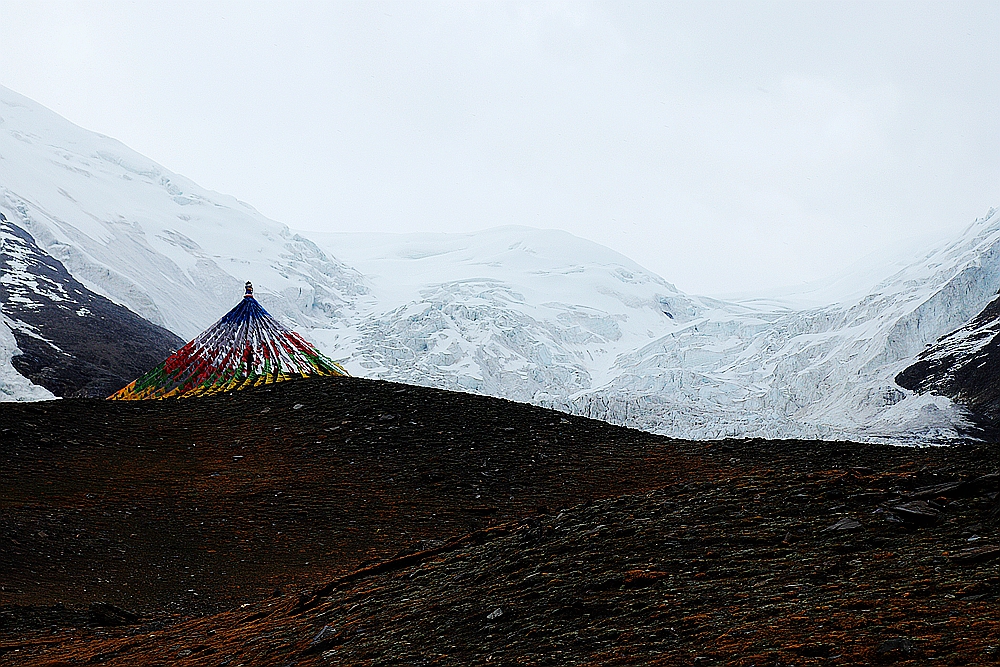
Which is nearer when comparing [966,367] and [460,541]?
[460,541]

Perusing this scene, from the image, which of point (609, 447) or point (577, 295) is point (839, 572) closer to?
point (609, 447)

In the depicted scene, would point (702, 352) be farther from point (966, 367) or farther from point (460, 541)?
point (460, 541)

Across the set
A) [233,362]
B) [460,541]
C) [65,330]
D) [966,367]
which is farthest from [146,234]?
[460,541]

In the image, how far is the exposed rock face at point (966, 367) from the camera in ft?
232

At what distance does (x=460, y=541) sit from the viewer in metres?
9.92

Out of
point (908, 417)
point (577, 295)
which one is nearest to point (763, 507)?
point (908, 417)

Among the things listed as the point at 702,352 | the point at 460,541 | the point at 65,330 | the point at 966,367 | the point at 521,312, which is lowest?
→ the point at 460,541

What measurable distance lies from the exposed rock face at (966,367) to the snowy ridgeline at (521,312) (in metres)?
1.60

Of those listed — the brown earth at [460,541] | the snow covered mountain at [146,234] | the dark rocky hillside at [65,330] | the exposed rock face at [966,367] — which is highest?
the snow covered mountain at [146,234]

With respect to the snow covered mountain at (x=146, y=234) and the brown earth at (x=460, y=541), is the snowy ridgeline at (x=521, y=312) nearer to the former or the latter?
the snow covered mountain at (x=146, y=234)

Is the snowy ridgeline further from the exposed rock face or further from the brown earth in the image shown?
the brown earth

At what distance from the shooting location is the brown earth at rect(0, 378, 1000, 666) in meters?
5.98

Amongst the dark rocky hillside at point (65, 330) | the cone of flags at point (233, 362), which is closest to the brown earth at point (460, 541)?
the cone of flags at point (233, 362)

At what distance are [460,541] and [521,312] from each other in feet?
324
